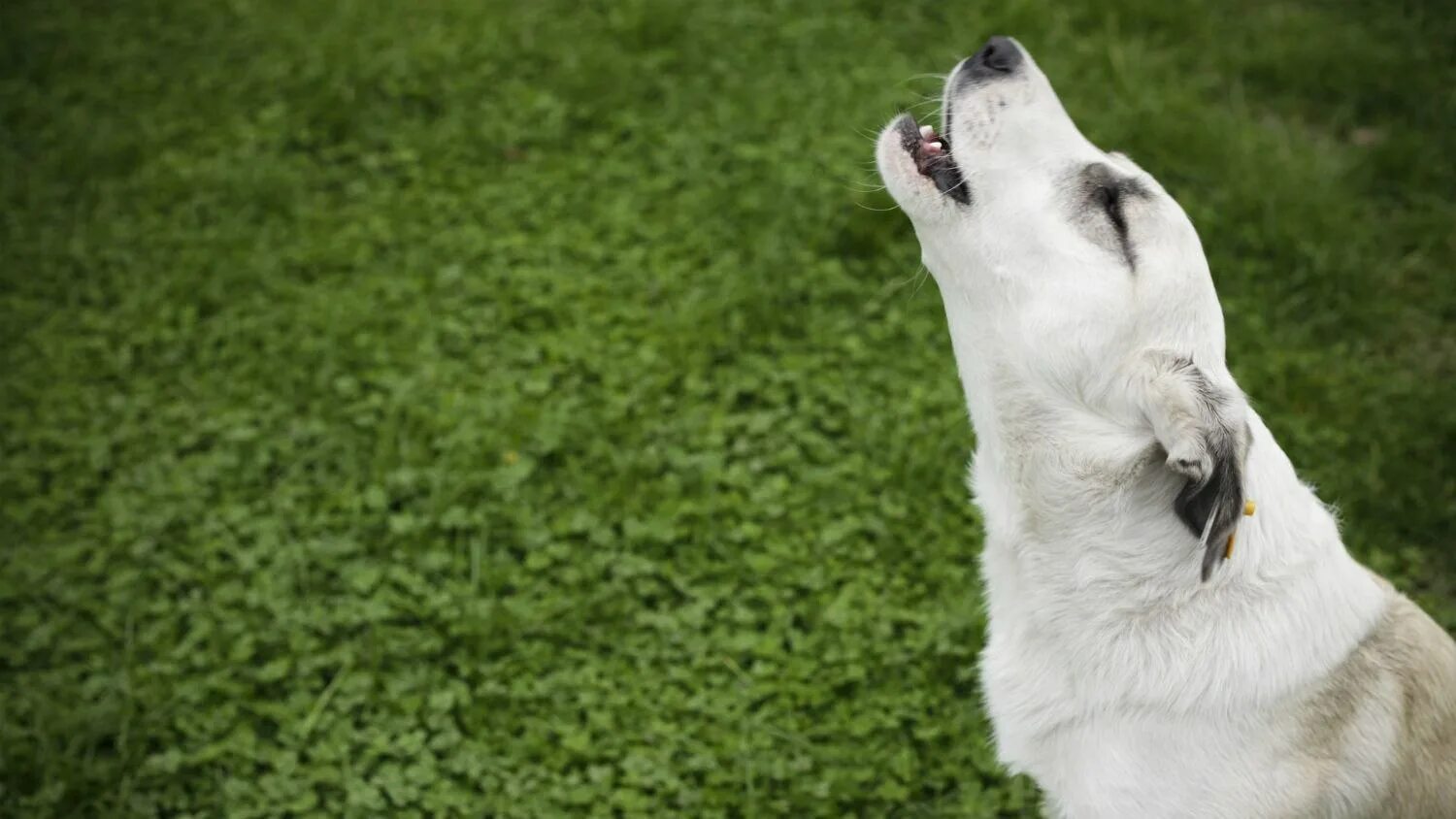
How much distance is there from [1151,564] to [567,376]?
2.83 m

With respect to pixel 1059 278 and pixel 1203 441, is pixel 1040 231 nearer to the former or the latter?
pixel 1059 278

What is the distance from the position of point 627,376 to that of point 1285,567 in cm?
284

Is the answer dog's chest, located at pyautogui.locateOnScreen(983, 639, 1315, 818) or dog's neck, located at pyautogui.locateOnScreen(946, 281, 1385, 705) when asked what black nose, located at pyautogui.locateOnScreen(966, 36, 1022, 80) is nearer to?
dog's neck, located at pyautogui.locateOnScreen(946, 281, 1385, 705)

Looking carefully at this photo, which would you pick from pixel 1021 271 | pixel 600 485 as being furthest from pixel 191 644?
pixel 1021 271

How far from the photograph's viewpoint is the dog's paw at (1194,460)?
2.46m

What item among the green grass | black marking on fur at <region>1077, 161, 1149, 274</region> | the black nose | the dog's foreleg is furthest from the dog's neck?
the green grass

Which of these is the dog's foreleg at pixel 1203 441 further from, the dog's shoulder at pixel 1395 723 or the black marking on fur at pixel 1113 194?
the dog's shoulder at pixel 1395 723

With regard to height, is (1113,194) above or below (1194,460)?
above

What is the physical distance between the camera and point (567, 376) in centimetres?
505

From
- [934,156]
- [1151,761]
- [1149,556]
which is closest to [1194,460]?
[1149,556]

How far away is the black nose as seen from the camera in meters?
3.22

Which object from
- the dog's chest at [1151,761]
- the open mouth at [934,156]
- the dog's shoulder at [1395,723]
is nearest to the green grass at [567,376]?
the dog's chest at [1151,761]

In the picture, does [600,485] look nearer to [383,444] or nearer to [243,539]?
[383,444]

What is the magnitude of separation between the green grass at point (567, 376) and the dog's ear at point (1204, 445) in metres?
1.59
